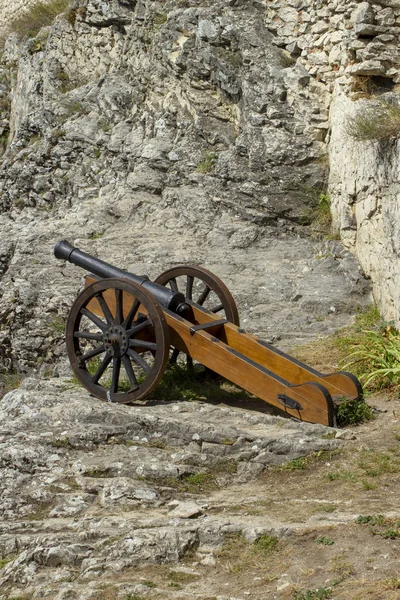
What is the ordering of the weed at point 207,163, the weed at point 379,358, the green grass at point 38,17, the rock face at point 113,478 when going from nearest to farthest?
the rock face at point 113,478, the weed at point 379,358, the weed at point 207,163, the green grass at point 38,17

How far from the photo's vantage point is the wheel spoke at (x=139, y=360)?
6.48 metres

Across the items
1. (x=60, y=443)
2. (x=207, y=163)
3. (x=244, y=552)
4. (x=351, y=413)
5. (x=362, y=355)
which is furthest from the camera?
(x=207, y=163)

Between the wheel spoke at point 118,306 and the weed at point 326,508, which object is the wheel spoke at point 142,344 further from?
the weed at point 326,508

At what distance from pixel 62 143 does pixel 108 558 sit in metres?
8.82

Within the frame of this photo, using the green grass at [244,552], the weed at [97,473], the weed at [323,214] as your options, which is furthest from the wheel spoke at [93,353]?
the weed at [323,214]

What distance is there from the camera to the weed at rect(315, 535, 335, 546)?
4.39 m

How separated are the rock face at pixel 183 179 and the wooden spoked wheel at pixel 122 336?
2.04m

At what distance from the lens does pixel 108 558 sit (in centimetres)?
446

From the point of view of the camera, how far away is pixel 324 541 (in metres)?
4.41

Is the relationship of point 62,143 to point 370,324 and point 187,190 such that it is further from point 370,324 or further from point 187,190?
point 370,324

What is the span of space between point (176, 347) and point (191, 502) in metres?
1.85

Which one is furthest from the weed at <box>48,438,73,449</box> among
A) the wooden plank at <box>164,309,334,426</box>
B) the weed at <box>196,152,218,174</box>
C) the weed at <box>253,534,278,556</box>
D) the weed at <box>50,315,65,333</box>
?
the weed at <box>196,152,218,174</box>

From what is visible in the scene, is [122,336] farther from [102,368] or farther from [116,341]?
[102,368]

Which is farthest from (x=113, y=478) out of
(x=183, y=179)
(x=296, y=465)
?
(x=183, y=179)
